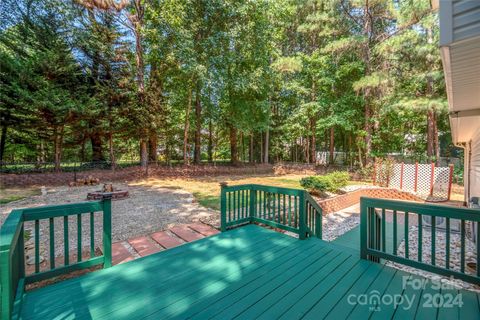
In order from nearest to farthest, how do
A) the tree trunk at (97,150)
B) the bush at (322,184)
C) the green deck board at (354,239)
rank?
the green deck board at (354,239), the bush at (322,184), the tree trunk at (97,150)

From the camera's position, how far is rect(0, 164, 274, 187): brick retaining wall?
9229 millimetres

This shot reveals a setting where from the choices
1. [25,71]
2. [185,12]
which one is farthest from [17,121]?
[185,12]

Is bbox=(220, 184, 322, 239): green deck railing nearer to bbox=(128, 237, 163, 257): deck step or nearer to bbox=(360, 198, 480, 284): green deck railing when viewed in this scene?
bbox=(360, 198, 480, 284): green deck railing

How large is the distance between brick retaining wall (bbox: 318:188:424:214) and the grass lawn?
30.1 ft

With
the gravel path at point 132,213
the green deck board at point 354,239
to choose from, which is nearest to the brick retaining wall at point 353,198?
the green deck board at point 354,239

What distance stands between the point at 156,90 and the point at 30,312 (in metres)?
11.5

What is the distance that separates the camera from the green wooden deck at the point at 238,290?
1.80 m


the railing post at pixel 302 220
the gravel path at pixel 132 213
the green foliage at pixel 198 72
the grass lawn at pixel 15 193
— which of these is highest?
the green foliage at pixel 198 72

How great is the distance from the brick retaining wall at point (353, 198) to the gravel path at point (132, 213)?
3.60 metres

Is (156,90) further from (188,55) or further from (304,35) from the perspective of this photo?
(304,35)

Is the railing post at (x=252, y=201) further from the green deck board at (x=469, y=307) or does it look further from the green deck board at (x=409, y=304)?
the green deck board at (x=469, y=307)

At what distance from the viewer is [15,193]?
786 cm

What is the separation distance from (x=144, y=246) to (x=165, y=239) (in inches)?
13.9

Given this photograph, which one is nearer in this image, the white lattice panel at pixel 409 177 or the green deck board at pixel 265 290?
the green deck board at pixel 265 290
